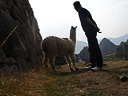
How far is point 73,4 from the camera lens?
235 inches

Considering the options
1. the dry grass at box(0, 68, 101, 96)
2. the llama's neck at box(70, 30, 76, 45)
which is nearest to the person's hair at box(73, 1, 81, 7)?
the llama's neck at box(70, 30, 76, 45)

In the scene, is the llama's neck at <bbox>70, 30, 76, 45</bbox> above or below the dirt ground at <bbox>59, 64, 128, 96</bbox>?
above

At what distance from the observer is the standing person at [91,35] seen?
5149 millimetres

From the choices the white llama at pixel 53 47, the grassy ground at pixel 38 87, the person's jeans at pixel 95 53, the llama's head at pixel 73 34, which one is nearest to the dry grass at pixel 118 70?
the person's jeans at pixel 95 53

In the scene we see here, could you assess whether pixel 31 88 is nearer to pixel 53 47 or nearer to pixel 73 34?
pixel 53 47

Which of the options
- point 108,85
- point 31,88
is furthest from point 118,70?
point 31,88

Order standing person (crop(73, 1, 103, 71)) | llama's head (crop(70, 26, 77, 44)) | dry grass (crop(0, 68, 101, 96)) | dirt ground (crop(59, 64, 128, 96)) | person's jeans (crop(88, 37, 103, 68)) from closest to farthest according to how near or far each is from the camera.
A: dry grass (crop(0, 68, 101, 96)), dirt ground (crop(59, 64, 128, 96)), person's jeans (crop(88, 37, 103, 68)), standing person (crop(73, 1, 103, 71)), llama's head (crop(70, 26, 77, 44))

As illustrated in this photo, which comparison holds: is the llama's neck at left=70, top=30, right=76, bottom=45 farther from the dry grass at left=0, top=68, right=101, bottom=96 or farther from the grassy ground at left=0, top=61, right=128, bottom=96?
the dry grass at left=0, top=68, right=101, bottom=96

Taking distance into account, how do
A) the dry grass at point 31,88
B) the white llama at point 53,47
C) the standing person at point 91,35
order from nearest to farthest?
the dry grass at point 31,88 → the standing person at point 91,35 → the white llama at point 53,47

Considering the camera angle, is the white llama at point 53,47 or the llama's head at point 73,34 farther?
the llama's head at point 73,34

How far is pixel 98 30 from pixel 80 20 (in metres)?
0.99

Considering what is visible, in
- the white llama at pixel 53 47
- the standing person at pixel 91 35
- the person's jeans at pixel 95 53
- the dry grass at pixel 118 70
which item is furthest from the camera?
the white llama at pixel 53 47

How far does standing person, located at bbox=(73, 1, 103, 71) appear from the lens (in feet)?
16.9

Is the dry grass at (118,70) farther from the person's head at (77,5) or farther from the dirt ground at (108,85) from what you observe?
the person's head at (77,5)
